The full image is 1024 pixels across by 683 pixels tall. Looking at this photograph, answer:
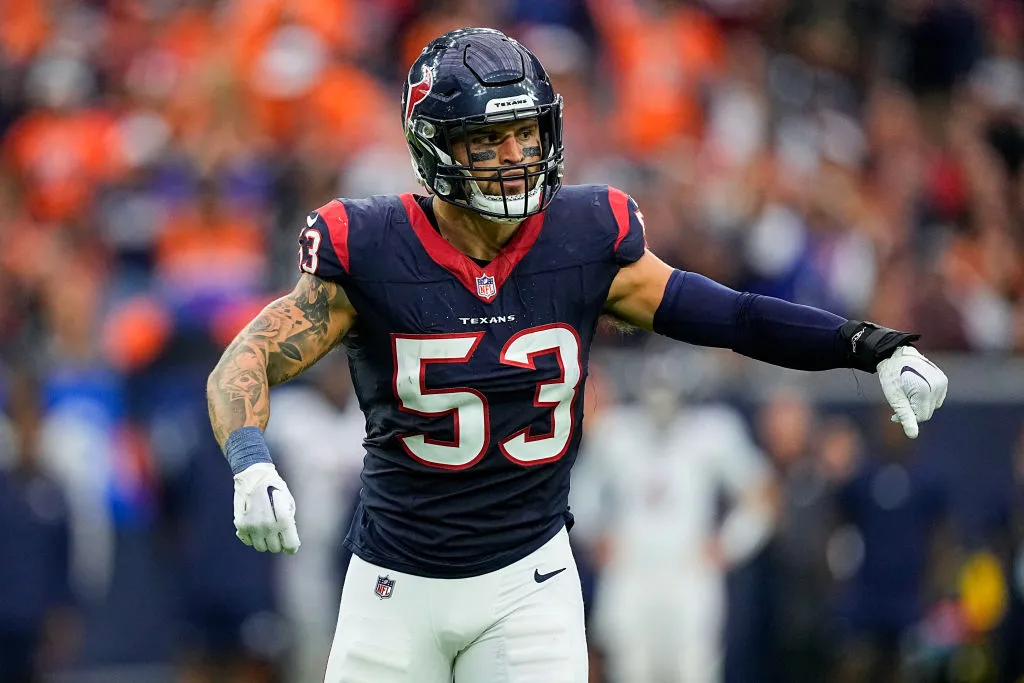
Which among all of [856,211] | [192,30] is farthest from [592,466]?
[192,30]

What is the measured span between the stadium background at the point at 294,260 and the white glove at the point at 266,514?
419 centimetres

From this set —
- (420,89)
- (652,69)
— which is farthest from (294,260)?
(420,89)

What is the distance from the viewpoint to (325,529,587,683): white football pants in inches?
149

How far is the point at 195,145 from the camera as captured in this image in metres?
8.52

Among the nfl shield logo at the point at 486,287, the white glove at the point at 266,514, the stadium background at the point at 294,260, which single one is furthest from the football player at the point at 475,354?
the stadium background at the point at 294,260

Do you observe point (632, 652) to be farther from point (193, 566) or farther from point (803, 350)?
point (803, 350)

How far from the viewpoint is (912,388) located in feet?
12.1

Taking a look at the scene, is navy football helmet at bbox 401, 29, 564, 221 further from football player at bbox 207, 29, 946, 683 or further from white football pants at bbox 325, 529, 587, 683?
white football pants at bbox 325, 529, 587, 683

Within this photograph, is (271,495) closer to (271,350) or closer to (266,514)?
(266,514)

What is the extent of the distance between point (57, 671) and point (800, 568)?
3643 mm

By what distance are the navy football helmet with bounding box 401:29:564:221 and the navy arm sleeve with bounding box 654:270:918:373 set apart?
1.39 ft

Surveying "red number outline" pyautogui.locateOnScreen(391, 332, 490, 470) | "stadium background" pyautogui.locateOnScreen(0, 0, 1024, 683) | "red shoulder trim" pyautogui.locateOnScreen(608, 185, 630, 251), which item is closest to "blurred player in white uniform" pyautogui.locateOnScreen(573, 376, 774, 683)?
"stadium background" pyautogui.locateOnScreen(0, 0, 1024, 683)

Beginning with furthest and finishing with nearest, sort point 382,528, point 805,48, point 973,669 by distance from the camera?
point 805,48 → point 973,669 → point 382,528

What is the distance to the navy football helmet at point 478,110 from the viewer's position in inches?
149
